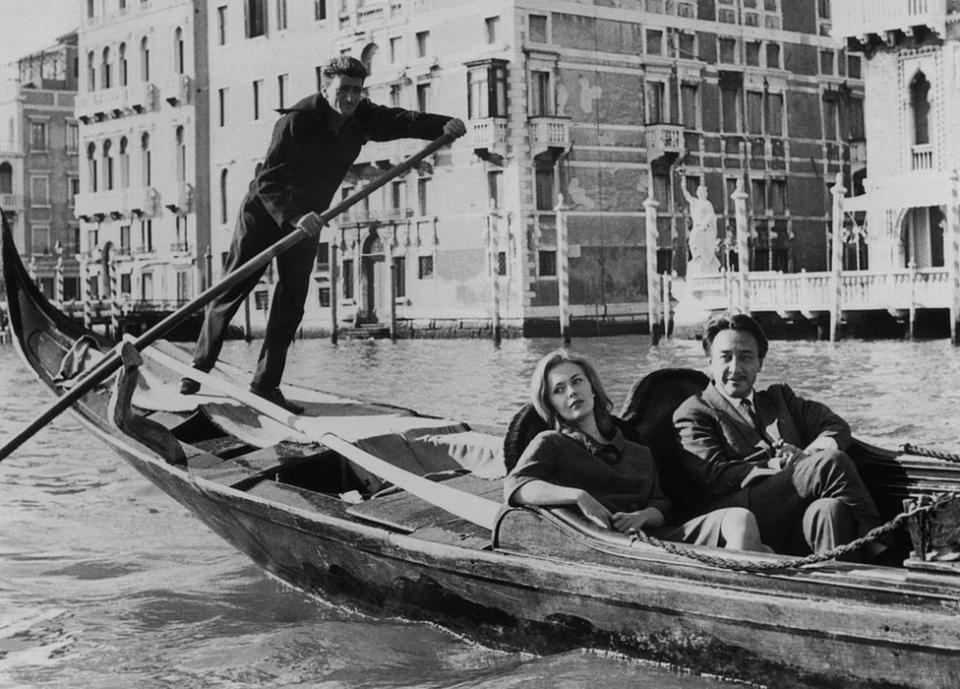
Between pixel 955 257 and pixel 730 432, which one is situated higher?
pixel 955 257

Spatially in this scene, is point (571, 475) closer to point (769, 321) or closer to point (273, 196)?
point (273, 196)

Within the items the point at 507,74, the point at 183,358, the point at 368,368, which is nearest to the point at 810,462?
the point at 183,358

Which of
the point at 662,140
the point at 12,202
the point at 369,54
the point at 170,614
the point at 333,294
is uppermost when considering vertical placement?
the point at 369,54

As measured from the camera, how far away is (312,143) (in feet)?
16.4


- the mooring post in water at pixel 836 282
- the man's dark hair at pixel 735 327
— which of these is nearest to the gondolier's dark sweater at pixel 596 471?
the man's dark hair at pixel 735 327

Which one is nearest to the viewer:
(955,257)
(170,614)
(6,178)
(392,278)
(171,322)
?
(170,614)

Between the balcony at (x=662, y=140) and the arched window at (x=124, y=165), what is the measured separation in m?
10.9

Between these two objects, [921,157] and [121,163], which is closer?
[921,157]

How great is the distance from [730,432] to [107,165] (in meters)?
26.6

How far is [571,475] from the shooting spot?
3.28 meters

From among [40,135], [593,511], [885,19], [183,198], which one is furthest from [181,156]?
[593,511]

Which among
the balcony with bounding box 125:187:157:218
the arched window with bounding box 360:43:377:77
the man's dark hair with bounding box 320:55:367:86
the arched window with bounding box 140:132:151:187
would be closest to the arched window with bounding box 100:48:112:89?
the arched window with bounding box 140:132:151:187

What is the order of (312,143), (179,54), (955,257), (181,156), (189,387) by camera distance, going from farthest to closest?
(179,54) → (181,156) → (955,257) → (189,387) → (312,143)

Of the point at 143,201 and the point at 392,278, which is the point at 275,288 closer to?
the point at 392,278
